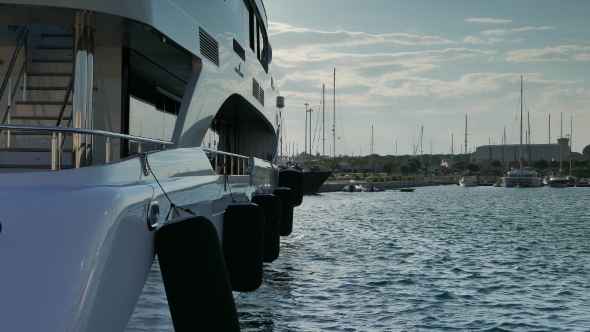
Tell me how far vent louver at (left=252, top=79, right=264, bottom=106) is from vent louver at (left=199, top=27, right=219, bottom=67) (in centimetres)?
373

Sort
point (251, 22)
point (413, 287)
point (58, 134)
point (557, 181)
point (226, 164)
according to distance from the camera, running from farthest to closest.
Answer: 1. point (557, 181)
2. point (413, 287)
3. point (251, 22)
4. point (226, 164)
5. point (58, 134)

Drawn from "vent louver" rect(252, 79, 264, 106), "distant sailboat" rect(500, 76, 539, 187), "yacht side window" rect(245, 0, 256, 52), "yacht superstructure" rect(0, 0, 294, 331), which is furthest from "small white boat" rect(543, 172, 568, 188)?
"yacht superstructure" rect(0, 0, 294, 331)

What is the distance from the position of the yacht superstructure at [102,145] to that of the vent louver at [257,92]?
998 mm

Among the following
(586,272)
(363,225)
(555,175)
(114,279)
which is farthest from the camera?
(555,175)

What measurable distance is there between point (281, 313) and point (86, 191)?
685cm

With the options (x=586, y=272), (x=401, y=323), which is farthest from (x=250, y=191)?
(x=586, y=272)

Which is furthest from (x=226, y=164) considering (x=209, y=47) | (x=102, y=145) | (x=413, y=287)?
(x=413, y=287)

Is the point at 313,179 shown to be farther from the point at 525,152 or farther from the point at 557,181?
the point at 525,152

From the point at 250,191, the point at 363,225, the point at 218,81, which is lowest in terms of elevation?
the point at 363,225

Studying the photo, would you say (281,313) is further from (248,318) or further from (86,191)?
(86,191)

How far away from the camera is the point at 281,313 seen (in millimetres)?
10148

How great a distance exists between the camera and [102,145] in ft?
16.7

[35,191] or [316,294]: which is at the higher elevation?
[35,191]

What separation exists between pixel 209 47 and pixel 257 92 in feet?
16.2
